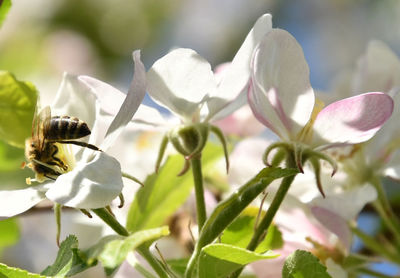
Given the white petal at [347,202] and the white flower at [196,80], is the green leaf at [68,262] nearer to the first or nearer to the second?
the white flower at [196,80]

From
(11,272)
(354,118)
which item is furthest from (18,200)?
(354,118)

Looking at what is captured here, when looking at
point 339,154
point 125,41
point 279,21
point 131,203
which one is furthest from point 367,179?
point 279,21

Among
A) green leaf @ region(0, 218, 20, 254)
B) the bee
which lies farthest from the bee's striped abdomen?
green leaf @ region(0, 218, 20, 254)

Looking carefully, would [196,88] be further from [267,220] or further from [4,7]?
[4,7]

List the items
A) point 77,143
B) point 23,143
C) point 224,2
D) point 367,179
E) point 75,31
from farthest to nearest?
1. point 224,2
2. point 75,31
3. point 367,179
4. point 23,143
5. point 77,143

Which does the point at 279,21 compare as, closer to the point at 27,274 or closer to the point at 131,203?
the point at 131,203

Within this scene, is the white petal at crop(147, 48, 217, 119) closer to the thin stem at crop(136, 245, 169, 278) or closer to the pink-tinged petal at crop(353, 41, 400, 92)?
the thin stem at crop(136, 245, 169, 278)

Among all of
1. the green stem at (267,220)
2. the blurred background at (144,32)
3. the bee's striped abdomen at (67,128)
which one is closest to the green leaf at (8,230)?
the bee's striped abdomen at (67,128)

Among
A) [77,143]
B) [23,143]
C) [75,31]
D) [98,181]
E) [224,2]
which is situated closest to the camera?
[98,181]
